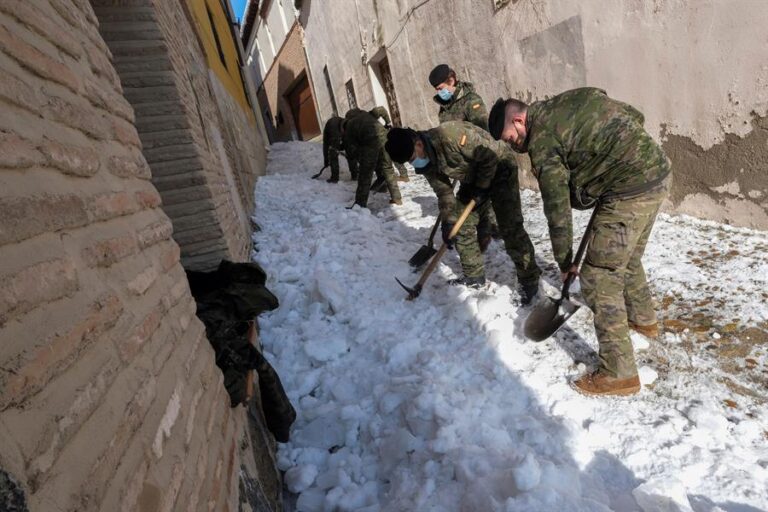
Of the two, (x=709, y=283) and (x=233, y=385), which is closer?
(x=233, y=385)

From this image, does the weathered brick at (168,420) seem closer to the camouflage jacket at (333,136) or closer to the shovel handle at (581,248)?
the shovel handle at (581,248)

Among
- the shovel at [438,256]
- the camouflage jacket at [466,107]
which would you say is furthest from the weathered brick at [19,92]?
the camouflage jacket at [466,107]

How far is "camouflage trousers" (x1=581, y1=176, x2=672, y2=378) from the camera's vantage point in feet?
7.23

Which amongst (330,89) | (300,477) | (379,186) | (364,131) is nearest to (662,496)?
(300,477)

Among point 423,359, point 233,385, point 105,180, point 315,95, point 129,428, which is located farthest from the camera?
point 315,95

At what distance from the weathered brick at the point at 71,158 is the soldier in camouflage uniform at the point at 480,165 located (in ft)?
7.69

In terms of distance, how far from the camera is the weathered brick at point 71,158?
3.35 feet

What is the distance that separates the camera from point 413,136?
3291 millimetres

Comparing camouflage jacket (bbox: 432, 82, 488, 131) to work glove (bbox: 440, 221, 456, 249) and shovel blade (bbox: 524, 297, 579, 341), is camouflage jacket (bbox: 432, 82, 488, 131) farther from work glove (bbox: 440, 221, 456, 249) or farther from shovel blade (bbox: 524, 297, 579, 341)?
shovel blade (bbox: 524, 297, 579, 341)

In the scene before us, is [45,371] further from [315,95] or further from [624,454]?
[315,95]

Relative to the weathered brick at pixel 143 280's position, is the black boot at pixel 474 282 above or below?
below

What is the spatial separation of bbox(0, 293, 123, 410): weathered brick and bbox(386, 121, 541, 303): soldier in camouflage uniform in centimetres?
255

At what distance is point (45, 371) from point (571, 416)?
2.20m

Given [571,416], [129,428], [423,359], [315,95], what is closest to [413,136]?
[423,359]
